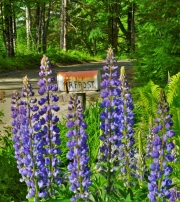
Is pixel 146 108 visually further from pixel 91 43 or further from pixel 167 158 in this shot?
pixel 91 43

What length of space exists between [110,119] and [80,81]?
8.42ft

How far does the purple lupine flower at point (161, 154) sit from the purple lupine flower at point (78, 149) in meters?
0.42

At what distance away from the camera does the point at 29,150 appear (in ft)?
9.16

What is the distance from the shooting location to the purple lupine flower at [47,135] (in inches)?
106

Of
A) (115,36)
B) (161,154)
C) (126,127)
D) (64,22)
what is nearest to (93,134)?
(126,127)

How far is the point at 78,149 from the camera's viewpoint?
2.50m

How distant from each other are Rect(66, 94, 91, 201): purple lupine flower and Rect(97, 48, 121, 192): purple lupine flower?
35 centimetres

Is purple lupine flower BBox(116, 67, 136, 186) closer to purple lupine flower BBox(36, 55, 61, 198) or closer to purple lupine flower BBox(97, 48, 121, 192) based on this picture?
purple lupine flower BBox(97, 48, 121, 192)

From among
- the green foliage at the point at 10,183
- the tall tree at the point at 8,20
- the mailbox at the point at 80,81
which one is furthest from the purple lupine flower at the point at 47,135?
the tall tree at the point at 8,20

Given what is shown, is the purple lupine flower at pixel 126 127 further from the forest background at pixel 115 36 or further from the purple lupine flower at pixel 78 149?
the forest background at pixel 115 36

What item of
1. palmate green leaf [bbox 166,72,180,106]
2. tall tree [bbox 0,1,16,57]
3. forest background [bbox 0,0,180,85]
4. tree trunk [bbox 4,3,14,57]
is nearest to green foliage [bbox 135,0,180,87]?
forest background [bbox 0,0,180,85]

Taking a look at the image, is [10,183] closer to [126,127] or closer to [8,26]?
[126,127]

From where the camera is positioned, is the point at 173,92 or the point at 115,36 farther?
the point at 115,36

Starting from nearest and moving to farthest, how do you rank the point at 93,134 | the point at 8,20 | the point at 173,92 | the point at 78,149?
the point at 78,149 < the point at 93,134 < the point at 173,92 < the point at 8,20
